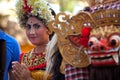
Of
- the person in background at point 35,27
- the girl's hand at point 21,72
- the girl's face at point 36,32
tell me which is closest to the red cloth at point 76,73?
the girl's hand at point 21,72

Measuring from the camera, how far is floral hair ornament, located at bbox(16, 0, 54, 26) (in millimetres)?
2270

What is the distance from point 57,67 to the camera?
1.67 meters

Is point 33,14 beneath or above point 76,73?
above

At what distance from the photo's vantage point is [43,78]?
1.90 m

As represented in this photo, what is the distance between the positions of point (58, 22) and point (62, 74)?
0.91 feet

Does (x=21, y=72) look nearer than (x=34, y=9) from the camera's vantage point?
Yes

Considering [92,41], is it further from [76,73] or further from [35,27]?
[35,27]

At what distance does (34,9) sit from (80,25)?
0.89m

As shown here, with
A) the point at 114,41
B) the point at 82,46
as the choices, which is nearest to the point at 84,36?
the point at 82,46

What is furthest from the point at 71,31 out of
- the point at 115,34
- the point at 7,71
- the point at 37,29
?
the point at 7,71

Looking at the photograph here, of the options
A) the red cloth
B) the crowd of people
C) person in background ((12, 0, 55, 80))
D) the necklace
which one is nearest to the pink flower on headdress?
person in background ((12, 0, 55, 80))

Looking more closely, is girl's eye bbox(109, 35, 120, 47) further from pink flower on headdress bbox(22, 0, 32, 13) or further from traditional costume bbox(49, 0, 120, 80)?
pink flower on headdress bbox(22, 0, 32, 13)

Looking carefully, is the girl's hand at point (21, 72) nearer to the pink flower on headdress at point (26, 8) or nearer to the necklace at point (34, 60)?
the necklace at point (34, 60)

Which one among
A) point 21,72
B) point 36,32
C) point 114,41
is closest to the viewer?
point 114,41
